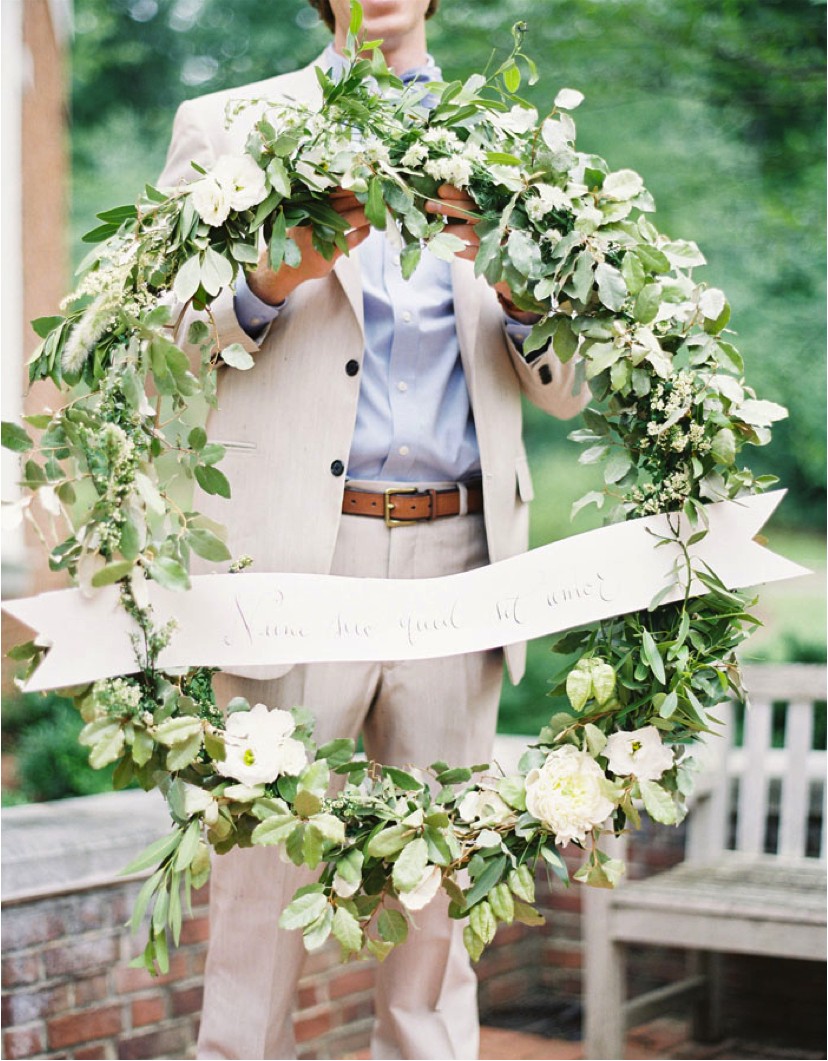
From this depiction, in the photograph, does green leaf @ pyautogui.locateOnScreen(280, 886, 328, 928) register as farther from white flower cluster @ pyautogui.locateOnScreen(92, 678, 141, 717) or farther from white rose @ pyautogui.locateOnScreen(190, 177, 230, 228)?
white rose @ pyautogui.locateOnScreen(190, 177, 230, 228)

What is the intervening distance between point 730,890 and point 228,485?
157 centimetres

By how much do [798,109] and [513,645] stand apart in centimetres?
355

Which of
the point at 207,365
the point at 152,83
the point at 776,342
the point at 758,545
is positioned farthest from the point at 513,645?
the point at 152,83

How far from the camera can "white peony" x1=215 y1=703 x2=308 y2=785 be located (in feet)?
4.77

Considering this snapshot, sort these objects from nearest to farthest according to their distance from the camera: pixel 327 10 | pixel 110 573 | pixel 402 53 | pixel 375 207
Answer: pixel 110 573, pixel 375 207, pixel 402 53, pixel 327 10

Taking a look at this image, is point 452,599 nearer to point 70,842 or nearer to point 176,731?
point 176,731

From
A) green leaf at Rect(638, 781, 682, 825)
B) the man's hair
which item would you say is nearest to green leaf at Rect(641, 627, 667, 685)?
green leaf at Rect(638, 781, 682, 825)

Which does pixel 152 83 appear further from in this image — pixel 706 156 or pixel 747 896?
pixel 747 896

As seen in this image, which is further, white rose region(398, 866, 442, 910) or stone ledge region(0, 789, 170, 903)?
stone ledge region(0, 789, 170, 903)

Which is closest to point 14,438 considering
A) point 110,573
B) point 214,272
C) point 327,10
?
point 110,573

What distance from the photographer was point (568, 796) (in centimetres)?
150

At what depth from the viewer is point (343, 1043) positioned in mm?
2541

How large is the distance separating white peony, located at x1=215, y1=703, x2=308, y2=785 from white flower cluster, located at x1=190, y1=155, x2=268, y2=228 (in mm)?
617

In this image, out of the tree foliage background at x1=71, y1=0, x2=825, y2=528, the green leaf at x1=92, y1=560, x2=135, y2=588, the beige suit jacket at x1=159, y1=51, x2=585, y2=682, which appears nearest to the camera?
the green leaf at x1=92, y1=560, x2=135, y2=588
